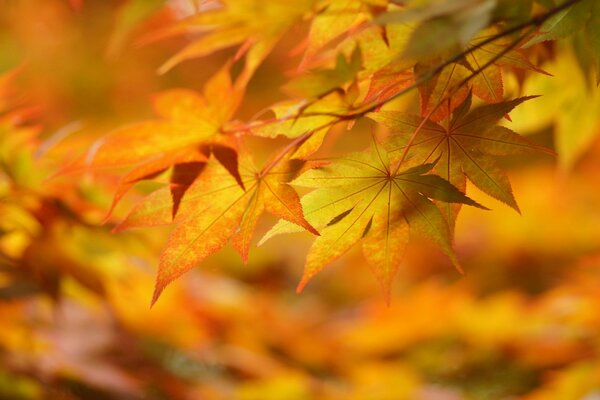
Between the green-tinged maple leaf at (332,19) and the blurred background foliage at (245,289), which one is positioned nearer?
the green-tinged maple leaf at (332,19)

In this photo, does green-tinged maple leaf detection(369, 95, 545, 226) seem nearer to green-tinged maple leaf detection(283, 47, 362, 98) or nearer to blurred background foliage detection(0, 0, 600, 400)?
green-tinged maple leaf detection(283, 47, 362, 98)

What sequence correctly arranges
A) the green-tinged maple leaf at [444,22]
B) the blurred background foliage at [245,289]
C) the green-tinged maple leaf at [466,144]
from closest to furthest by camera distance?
1. the green-tinged maple leaf at [444,22]
2. the green-tinged maple leaf at [466,144]
3. the blurred background foliage at [245,289]

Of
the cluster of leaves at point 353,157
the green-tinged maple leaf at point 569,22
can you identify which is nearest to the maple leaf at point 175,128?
the cluster of leaves at point 353,157

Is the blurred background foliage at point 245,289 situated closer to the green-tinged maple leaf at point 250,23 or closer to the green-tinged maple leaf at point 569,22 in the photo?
the green-tinged maple leaf at point 250,23

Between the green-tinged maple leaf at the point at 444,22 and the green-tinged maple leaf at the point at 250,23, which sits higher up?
the green-tinged maple leaf at the point at 250,23

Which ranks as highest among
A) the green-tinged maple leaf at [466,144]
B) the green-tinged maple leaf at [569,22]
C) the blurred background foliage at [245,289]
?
the blurred background foliage at [245,289]

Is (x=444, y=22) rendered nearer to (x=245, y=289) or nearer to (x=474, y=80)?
(x=474, y=80)

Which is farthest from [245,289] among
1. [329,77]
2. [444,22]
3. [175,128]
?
[444,22]

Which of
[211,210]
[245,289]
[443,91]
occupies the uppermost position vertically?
[245,289]
